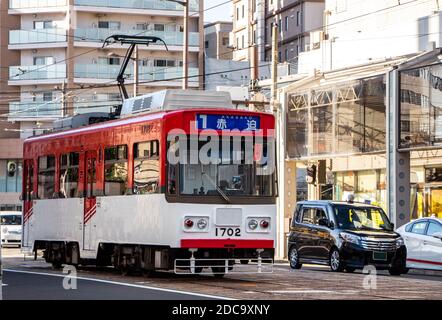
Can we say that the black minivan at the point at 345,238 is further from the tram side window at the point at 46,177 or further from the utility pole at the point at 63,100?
the utility pole at the point at 63,100

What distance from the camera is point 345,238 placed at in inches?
1185

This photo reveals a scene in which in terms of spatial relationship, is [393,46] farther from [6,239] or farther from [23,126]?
[23,126]

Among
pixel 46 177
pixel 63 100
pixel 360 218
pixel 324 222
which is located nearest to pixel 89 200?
pixel 46 177

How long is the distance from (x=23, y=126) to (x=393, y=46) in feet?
143

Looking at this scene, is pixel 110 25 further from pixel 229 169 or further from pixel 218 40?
pixel 229 169

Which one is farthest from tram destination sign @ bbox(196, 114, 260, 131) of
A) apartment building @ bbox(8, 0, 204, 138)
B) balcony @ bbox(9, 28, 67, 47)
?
balcony @ bbox(9, 28, 67, 47)

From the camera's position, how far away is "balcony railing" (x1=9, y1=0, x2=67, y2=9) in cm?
8419

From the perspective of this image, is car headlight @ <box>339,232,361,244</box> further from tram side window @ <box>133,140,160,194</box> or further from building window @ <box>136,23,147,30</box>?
building window @ <box>136,23,147,30</box>

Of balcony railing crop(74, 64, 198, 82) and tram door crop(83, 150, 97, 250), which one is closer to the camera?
A: tram door crop(83, 150, 97, 250)

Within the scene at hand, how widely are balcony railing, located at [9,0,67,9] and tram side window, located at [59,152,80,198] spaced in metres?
56.3

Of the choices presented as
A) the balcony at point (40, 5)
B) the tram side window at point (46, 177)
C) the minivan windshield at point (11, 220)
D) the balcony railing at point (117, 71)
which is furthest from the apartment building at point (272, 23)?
the tram side window at point (46, 177)

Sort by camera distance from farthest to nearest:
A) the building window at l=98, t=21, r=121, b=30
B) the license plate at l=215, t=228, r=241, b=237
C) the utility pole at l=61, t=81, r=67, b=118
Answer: the building window at l=98, t=21, r=121, b=30, the utility pole at l=61, t=81, r=67, b=118, the license plate at l=215, t=228, r=241, b=237

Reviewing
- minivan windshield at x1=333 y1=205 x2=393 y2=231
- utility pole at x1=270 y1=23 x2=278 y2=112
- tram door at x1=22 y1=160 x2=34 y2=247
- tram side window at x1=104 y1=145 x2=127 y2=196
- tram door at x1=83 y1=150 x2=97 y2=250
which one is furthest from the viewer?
utility pole at x1=270 y1=23 x2=278 y2=112
